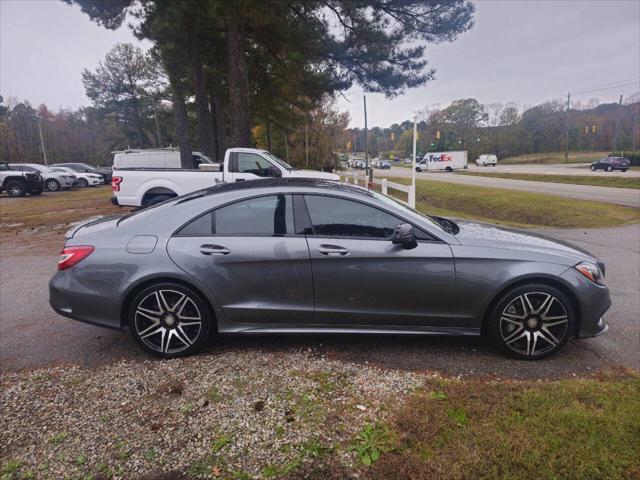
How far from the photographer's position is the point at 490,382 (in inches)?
112

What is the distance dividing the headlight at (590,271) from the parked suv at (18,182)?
23.5 m

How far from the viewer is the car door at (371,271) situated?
3146 millimetres

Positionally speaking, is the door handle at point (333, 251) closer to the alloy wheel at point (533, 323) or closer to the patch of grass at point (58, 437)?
the alloy wheel at point (533, 323)

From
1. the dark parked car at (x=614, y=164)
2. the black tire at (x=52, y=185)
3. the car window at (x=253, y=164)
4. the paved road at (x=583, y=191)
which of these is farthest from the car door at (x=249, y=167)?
the dark parked car at (x=614, y=164)

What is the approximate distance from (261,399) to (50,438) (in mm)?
1292

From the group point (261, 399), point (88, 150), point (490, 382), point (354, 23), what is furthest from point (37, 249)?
point (88, 150)

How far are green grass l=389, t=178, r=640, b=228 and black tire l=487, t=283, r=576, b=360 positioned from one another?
9.01 metres

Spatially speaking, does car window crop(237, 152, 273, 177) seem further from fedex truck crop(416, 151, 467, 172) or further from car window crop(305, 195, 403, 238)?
fedex truck crop(416, 151, 467, 172)

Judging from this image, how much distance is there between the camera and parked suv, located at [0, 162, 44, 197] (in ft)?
61.7

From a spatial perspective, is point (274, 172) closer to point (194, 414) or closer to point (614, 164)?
point (194, 414)

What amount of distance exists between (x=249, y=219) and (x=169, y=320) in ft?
3.61

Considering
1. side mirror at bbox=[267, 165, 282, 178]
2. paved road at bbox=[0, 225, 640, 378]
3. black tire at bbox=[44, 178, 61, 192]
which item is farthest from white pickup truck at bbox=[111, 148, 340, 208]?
black tire at bbox=[44, 178, 61, 192]

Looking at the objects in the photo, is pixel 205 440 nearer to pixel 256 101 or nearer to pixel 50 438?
pixel 50 438

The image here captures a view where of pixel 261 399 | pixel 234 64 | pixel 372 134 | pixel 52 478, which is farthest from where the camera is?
pixel 372 134
